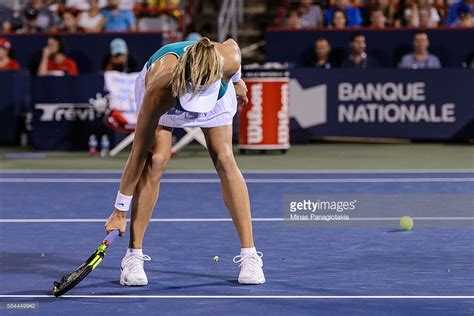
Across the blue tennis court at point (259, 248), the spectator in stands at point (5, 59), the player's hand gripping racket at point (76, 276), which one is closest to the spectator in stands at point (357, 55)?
the spectator in stands at point (5, 59)

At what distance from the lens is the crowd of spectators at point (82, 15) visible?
62.8 ft

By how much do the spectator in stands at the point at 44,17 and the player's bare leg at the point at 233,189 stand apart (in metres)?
12.8

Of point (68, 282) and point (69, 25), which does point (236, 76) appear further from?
point (69, 25)

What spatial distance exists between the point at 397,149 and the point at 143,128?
10419mm

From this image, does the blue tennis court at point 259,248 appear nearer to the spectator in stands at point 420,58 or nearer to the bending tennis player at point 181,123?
the bending tennis player at point 181,123

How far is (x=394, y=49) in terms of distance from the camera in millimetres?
18234

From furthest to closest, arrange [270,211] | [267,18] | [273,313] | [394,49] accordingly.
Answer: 1. [267,18]
2. [394,49]
3. [270,211]
4. [273,313]

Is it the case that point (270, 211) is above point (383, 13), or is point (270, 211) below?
below

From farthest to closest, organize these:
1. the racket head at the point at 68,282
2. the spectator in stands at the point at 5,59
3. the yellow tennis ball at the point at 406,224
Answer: the spectator in stands at the point at 5,59, the yellow tennis ball at the point at 406,224, the racket head at the point at 68,282

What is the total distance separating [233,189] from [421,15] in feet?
38.9

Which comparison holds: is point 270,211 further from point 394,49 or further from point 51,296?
point 394,49

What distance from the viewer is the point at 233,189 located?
705cm

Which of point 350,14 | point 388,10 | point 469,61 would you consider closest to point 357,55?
point 350,14

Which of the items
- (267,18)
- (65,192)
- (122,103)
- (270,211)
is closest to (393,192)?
(270,211)
